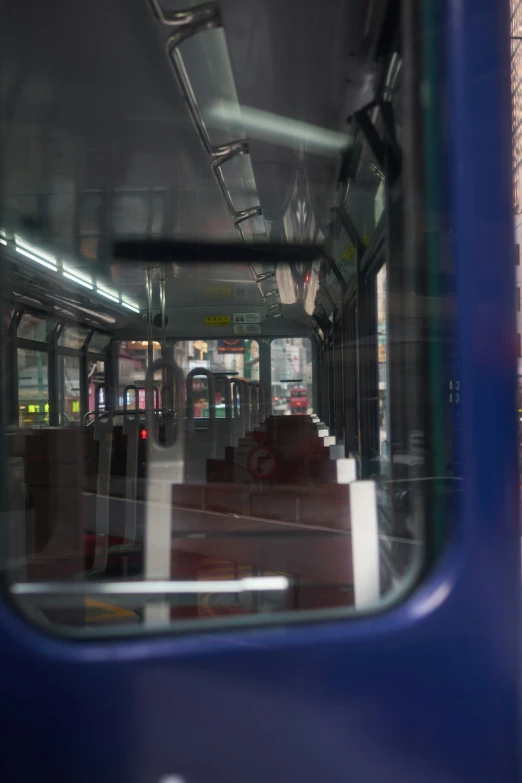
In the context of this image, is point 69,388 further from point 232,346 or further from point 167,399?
point 232,346

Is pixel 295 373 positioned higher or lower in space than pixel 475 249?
lower

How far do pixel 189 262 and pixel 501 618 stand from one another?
3.75 feet

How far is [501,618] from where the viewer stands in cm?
110

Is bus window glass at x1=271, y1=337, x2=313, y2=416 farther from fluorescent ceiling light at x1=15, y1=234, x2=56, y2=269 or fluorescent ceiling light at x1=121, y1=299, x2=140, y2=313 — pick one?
fluorescent ceiling light at x1=15, y1=234, x2=56, y2=269

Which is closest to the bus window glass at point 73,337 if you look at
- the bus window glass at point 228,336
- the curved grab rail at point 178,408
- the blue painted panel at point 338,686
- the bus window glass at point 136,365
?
the bus window glass at point 228,336

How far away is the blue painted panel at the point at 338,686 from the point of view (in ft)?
3.55

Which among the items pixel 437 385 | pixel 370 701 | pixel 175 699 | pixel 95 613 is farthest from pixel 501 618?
pixel 95 613

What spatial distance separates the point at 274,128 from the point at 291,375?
694 mm

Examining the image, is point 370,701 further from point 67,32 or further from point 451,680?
point 67,32

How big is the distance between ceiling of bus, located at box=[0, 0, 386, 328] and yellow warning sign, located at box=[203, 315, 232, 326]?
1.6 inches

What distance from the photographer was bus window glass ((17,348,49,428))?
5.35 feet

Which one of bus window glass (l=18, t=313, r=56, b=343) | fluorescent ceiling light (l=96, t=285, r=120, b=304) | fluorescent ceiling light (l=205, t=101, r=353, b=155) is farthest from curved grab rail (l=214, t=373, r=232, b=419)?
fluorescent ceiling light (l=205, t=101, r=353, b=155)

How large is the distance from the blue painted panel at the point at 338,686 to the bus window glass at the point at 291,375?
0.66 metres

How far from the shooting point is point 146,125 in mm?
1906
